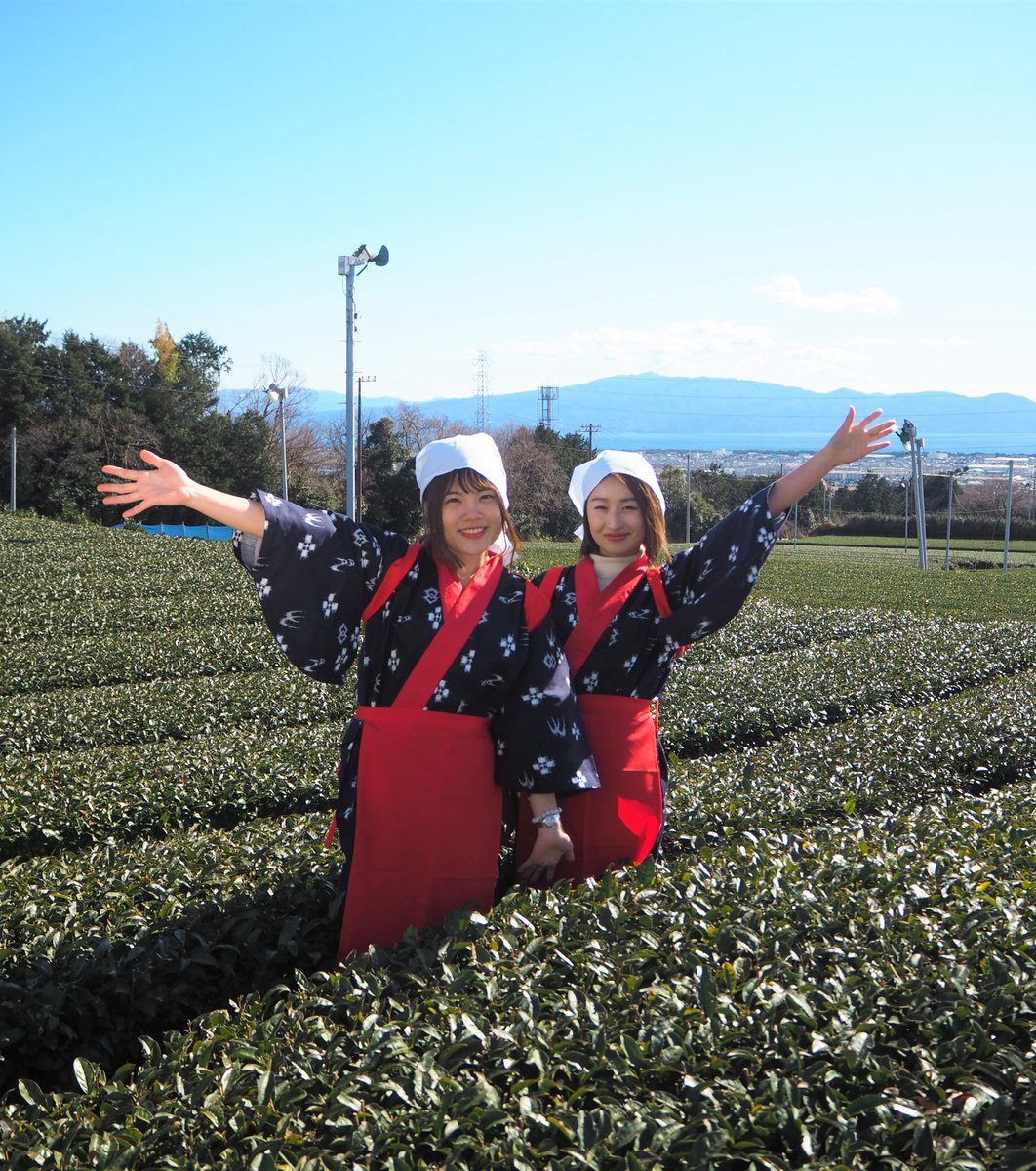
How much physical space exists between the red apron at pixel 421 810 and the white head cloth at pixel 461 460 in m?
0.34

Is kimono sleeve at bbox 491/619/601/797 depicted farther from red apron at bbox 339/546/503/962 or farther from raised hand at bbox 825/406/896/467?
raised hand at bbox 825/406/896/467

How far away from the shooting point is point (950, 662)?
10.0 metres

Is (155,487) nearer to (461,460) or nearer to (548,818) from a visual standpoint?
(461,460)

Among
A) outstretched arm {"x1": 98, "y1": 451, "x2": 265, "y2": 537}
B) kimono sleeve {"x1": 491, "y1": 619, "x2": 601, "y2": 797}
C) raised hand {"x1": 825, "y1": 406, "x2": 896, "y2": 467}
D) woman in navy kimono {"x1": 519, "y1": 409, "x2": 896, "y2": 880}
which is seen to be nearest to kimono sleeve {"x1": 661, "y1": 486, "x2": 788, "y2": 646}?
woman in navy kimono {"x1": 519, "y1": 409, "x2": 896, "y2": 880}

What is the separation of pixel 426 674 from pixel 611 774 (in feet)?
2.12

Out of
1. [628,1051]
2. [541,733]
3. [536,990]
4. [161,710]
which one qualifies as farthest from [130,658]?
[628,1051]

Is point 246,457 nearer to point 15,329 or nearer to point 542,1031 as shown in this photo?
point 15,329

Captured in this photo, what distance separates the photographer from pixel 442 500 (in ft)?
9.50

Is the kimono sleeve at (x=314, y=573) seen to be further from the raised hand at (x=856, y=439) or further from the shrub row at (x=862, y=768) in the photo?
the shrub row at (x=862, y=768)


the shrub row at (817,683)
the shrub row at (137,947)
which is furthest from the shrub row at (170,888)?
the shrub row at (817,683)

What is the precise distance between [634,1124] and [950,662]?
9.06 meters

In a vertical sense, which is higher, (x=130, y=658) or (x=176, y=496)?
(x=176, y=496)

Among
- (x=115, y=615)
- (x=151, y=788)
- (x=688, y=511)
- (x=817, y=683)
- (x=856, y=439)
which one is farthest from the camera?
(x=688, y=511)

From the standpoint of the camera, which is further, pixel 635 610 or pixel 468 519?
pixel 635 610
